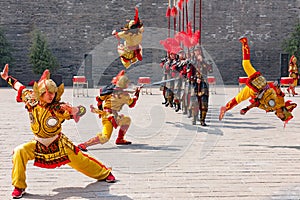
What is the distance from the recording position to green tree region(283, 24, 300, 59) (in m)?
23.1

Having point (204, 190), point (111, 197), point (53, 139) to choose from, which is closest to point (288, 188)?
point (204, 190)

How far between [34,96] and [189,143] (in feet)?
10.6

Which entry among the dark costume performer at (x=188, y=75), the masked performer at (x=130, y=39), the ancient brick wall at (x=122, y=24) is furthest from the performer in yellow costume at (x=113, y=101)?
the ancient brick wall at (x=122, y=24)

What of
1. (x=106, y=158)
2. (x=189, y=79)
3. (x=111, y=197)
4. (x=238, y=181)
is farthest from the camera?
(x=189, y=79)

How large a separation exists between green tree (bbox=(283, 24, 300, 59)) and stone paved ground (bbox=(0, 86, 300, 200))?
1445cm

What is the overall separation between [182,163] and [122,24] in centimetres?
1873

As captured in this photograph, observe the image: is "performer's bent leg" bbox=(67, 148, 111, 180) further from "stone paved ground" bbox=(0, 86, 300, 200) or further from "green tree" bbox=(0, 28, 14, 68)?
"green tree" bbox=(0, 28, 14, 68)

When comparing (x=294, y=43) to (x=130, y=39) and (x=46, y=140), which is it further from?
(x=46, y=140)

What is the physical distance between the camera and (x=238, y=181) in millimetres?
4910

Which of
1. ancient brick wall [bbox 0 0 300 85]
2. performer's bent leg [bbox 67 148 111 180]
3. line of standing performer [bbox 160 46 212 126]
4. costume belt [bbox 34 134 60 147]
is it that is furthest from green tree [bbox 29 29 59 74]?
costume belt [bbox 34 134 60 147]

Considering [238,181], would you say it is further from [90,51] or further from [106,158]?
[90,51]

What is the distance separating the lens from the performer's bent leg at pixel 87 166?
15.1 feet

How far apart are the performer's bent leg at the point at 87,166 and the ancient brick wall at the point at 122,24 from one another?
18174 millimetres

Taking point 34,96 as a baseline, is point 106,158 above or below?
below
